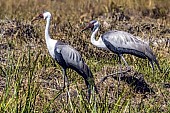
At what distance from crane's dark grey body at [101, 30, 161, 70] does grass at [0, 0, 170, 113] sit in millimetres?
240

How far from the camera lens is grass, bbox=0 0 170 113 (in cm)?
438

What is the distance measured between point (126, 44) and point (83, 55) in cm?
98

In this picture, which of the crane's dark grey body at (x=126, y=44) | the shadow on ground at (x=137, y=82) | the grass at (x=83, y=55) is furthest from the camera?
the crane's dark grey body at (x=126, y=44)

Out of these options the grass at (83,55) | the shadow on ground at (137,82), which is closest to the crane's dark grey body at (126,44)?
the grass at (83,55)

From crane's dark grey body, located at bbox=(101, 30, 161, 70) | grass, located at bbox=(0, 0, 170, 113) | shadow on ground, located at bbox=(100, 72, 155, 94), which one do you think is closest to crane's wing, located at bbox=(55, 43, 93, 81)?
grass, located at bbox=(0, 0, 170, 113)

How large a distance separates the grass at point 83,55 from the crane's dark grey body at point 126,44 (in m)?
0.24

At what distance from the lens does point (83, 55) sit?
Result: 358 inches

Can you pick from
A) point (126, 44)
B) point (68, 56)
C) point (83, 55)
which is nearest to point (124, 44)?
point (126, 44)

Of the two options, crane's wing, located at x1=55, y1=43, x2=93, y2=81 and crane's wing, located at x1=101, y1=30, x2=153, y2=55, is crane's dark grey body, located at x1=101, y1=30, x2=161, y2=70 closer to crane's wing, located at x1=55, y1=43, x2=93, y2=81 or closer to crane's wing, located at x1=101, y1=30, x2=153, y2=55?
crane's wing, located at x1=101, y1=30, x2=153, y2=55

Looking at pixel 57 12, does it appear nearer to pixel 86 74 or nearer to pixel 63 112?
pixel 86 74

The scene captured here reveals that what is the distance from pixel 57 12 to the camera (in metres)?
14.3

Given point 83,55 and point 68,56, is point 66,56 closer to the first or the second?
point 68,56

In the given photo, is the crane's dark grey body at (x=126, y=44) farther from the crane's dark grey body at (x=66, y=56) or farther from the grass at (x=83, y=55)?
the crane's dark grey body at (x=66, y=56)

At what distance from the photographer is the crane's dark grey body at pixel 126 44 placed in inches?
318
